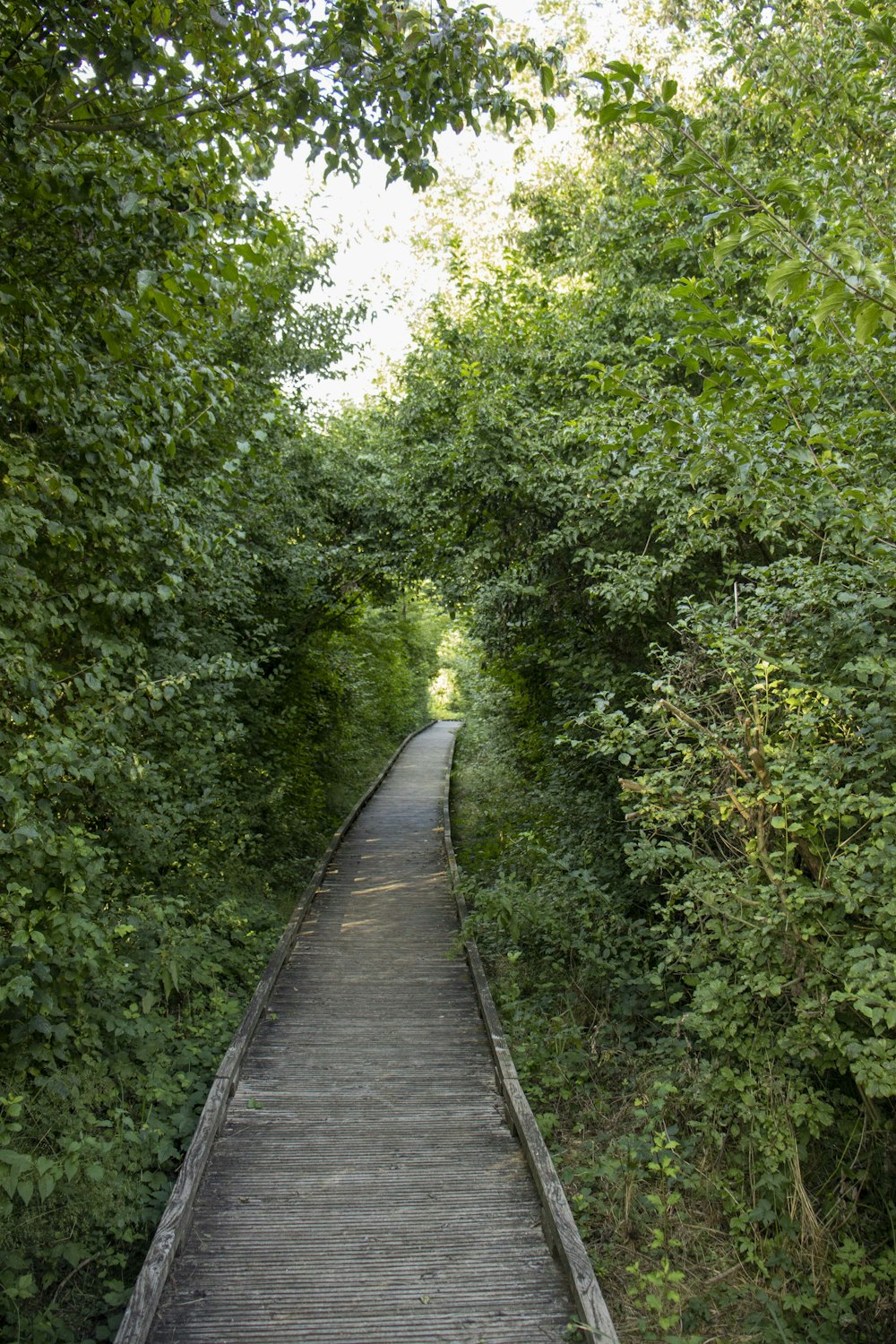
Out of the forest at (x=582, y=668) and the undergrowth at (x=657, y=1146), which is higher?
the forest at (x=582, y=668)

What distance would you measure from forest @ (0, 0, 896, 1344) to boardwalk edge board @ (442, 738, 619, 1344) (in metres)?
0.37

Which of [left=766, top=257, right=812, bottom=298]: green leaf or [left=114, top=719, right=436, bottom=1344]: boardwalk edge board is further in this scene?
[left=114, top=719, right=436, bottom=1344]: boardwalk edge board

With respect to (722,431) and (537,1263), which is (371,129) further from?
(537,1263)

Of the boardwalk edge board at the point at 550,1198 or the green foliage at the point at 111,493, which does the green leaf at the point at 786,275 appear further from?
the boardwalk edge board at the point at 550,1198

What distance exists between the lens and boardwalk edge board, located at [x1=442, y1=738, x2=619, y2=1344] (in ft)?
10.7

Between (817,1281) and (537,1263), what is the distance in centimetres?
135

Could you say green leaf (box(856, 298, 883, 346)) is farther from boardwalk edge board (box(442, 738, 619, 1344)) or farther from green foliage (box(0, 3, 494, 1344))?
boardwalk edge board (box(442, 738, 619, 1344))

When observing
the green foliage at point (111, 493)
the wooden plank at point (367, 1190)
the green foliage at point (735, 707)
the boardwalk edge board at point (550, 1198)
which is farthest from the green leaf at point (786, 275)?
the wooden plank at point (367, 1190)

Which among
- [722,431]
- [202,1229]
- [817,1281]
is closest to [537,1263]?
[817,1281]

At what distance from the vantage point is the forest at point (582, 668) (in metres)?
3.59

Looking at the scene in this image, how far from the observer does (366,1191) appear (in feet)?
14.1

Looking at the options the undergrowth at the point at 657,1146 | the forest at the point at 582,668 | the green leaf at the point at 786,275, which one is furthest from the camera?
the undergrowth at the point at 657,1146

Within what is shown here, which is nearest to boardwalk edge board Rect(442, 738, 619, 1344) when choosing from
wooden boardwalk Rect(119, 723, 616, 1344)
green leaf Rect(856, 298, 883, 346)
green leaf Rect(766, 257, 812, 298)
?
wooden boardwalk Rect(119, 723, 616, 1344)

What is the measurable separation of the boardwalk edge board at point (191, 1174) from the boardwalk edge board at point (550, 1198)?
1.74 meters
